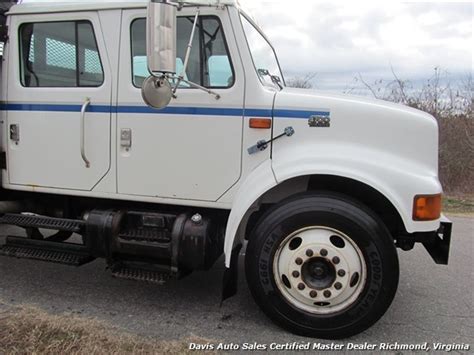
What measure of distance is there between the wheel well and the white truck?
0.01 m

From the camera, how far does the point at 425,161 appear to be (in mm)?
3326

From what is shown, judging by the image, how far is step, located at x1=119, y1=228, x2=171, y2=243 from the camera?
11.9ft

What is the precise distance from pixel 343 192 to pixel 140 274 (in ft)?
5.29

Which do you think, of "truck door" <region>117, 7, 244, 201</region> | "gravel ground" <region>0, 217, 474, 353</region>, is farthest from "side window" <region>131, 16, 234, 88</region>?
"gravel ground" <region>0, 217, 474, 353</region>

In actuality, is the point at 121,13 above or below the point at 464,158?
above

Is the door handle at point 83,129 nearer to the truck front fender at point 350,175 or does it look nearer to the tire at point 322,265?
the truck front fender at point 350,175

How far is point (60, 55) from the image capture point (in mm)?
3875

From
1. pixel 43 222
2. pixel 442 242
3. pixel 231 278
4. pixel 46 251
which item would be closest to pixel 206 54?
pixel 231 278

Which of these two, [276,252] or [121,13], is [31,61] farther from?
[276,252]

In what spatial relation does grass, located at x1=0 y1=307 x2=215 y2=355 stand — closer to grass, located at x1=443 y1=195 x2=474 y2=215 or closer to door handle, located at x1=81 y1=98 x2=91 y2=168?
door handle, located at x1=81 y1=98 x2=91 y2=168

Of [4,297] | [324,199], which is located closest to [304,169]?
[324,199]

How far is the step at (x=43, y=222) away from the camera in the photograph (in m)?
3.82

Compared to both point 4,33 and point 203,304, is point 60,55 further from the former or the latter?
point 203,304

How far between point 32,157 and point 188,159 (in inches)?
54.1
